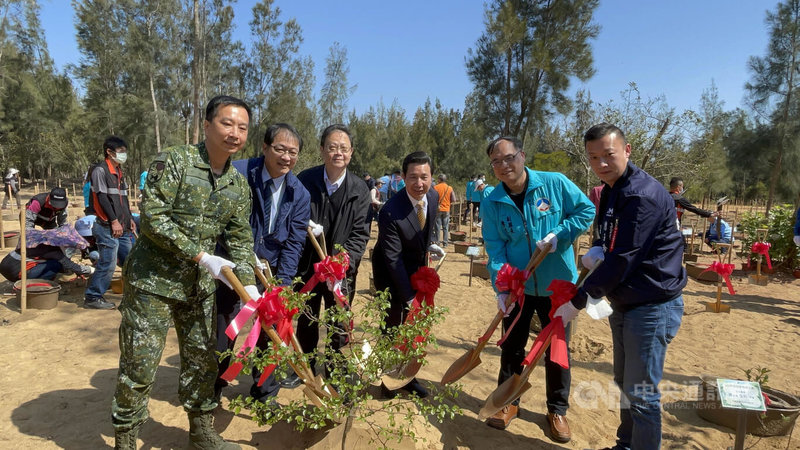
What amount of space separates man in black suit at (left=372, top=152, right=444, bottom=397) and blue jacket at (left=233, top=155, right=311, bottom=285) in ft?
1.86

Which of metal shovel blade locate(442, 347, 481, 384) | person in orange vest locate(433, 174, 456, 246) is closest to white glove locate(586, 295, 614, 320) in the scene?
metal shovel blade locate(442, 347, 481, 384)

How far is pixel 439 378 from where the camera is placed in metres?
3.97

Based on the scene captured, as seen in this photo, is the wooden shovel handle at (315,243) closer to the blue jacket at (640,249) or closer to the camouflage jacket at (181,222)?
the camouflage jacket at (181,222)

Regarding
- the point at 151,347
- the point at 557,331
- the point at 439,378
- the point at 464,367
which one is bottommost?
the point at 439,378

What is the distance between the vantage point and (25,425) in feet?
9.56

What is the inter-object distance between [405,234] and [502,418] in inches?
57.8

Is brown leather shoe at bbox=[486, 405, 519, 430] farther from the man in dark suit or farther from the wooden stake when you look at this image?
the wooden stake

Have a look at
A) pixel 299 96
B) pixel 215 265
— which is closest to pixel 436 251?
pixel 215 265

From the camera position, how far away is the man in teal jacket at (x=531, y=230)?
9.32 ft

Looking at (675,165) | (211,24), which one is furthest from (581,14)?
(211,24)

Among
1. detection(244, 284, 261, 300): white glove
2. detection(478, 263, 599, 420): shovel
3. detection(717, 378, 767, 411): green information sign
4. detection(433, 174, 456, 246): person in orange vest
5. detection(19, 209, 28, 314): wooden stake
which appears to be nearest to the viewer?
detection(717, 378, 767, 411): green information sign

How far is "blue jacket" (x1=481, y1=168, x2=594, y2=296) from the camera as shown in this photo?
9.39ft

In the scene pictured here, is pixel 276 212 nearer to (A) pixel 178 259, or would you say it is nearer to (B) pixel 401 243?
(A) pixel 178 259

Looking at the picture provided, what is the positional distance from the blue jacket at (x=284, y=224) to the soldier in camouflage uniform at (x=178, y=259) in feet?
1.45
